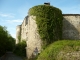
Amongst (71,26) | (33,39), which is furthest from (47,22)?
(71,26)

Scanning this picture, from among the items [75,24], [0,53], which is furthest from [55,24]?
[0,53]

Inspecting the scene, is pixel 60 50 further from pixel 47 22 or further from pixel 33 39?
pixel 33 39

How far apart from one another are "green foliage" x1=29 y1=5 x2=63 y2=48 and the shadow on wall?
2.89m

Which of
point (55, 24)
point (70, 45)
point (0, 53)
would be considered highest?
point (55, 24)

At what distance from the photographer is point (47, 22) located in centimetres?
2738

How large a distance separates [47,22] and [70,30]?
5660 mm

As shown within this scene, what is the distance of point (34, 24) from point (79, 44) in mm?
8034

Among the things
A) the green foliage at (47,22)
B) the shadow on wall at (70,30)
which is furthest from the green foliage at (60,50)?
the shadow on wall at (70,30)

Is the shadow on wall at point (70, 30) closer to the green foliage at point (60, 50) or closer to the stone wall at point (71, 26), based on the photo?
the stone wall at point (71, 26)

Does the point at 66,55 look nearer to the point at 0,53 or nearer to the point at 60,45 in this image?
the point at 60,45

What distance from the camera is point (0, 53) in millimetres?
38781

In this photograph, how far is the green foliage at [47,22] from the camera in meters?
27.2

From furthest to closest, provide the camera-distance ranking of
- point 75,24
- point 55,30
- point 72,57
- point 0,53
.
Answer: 1. point 0,53
2. point 75,24
3. point 55,30
4. point 72,57

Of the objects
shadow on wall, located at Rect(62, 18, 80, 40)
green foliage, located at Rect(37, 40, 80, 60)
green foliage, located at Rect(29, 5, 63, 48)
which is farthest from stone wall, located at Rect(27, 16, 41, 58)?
shadow on wall, located at Rect(62, 18, 80, 40)
